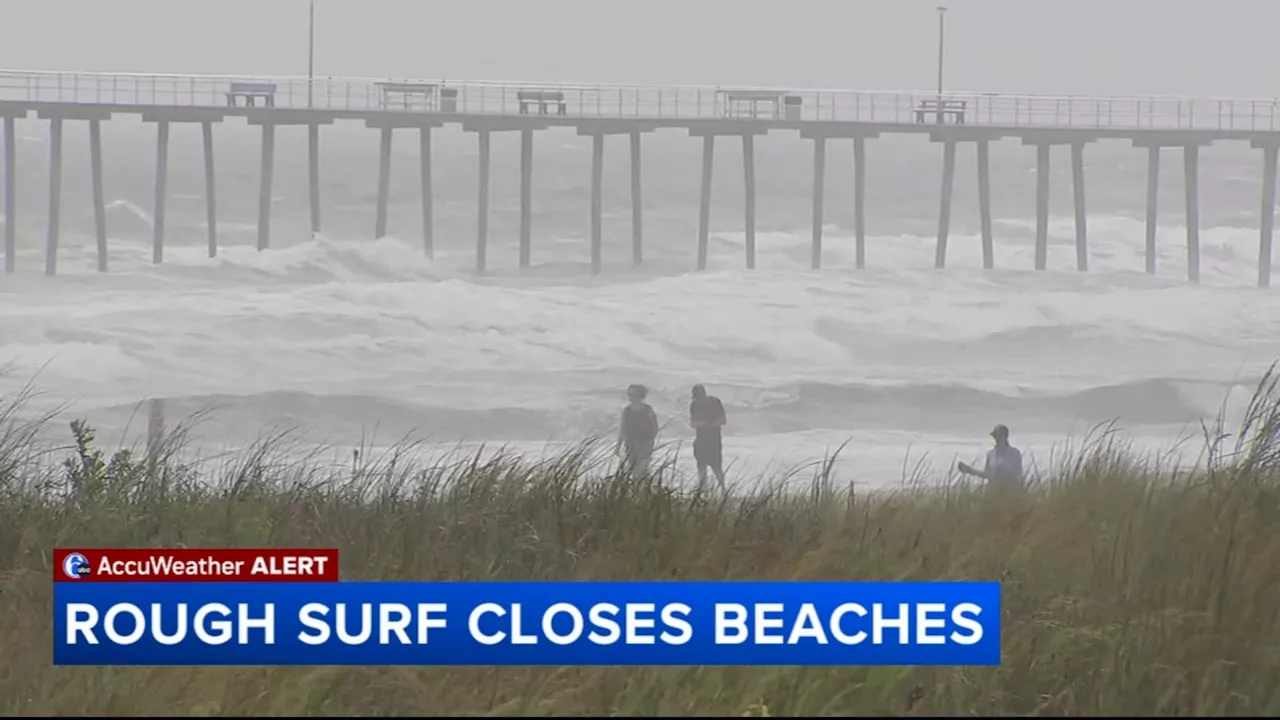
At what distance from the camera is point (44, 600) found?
367 centimetres

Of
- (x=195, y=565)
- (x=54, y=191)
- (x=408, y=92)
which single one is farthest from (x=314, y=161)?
(x=195, y=565)

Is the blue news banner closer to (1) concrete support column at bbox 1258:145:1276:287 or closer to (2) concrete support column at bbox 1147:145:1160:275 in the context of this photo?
(2) concrete support column at bbox 1147:145:1160:275

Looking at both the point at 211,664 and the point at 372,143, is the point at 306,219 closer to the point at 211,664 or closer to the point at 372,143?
the point at 372,143

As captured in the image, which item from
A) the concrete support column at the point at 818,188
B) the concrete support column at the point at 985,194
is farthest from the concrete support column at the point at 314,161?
the concrete support column at the point at 985,194

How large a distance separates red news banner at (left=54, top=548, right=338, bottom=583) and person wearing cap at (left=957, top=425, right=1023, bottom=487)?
2218mm

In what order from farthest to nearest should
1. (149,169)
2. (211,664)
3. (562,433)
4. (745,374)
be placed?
(149,169) < (745,374) < (562,433) < (211,664)

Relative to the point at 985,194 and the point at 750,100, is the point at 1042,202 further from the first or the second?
the point at 750,100

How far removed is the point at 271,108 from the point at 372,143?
15.3 m

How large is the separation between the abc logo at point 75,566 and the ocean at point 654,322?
7.81 meters

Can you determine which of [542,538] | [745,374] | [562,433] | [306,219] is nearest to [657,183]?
[306,219]

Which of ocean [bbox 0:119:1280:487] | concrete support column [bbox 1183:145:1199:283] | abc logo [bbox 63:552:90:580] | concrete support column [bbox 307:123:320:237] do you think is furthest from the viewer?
concrete support column [bbox 1183:145:1199:283]

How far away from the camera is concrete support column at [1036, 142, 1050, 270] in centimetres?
1669

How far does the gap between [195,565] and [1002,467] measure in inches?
117

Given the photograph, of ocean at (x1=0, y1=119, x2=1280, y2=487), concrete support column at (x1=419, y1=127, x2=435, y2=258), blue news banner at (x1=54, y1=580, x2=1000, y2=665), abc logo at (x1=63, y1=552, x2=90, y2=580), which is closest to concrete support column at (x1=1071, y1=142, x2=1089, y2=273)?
ocean at (x1=0, y1=119, x2=1280, y2=487)
